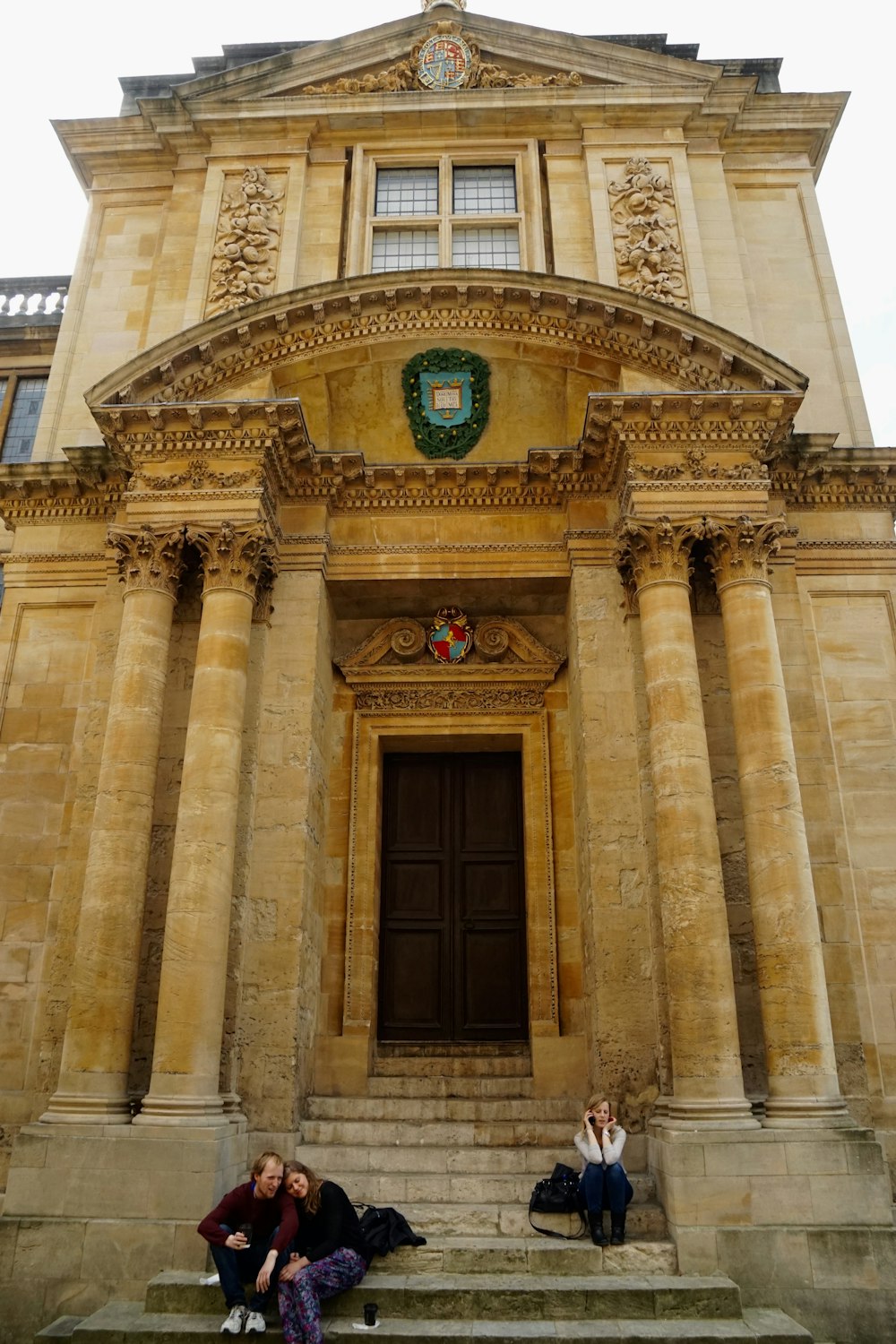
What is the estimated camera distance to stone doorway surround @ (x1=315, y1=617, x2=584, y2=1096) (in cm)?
1209

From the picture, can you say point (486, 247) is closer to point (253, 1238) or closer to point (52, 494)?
point (52, 494)

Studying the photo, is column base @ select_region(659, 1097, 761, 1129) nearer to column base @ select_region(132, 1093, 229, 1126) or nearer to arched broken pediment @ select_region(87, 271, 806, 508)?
column base @ select_region(132, 1093, 229, 1126)

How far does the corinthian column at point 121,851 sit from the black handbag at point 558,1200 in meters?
4.01

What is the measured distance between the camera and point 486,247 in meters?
14.5

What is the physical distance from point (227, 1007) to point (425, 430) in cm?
769

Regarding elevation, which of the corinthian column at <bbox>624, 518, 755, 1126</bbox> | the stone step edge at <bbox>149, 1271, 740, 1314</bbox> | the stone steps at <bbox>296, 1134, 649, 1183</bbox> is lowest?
the stone step edge at <bbox>149, 1271, 740, 1314</bbox>

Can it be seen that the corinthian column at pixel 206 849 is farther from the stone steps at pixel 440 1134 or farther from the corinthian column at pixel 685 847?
the corinthian column at pixel 685 847

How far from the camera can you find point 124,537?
440 inches

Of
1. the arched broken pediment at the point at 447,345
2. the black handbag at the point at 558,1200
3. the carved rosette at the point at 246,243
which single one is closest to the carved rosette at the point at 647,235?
the arched broken pediment at the point at 447,345

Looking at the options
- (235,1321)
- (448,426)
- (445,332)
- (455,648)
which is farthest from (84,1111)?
(445,332)

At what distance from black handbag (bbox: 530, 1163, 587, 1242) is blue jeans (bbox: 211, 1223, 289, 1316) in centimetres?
244

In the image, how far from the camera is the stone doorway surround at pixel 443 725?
476 inches

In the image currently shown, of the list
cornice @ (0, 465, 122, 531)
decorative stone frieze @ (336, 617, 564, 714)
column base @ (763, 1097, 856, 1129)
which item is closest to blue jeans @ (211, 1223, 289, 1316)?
column base @ (763, 1097, 856, 1129)

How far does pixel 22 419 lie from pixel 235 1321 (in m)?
14.2
